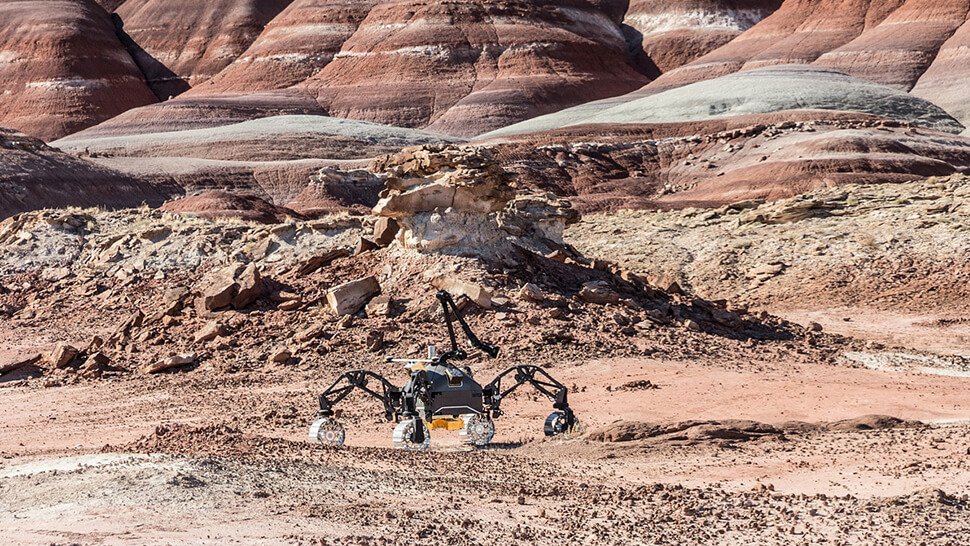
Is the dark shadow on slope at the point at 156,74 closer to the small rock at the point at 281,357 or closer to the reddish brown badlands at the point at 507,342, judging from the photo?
the reddish brown badlands at the point at 507,342

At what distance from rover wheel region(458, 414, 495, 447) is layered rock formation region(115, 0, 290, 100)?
10856cm

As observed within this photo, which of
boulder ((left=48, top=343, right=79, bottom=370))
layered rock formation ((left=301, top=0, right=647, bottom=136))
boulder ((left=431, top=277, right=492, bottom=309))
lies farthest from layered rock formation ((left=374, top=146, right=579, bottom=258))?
layered rock formation ((left=301, top=0, right=647, bottom=136))

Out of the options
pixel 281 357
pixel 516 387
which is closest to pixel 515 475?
pixel 516 387

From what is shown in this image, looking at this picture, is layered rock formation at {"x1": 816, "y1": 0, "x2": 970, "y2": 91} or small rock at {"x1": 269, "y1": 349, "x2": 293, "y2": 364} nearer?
small rock at {"x1": 269, "y1": 349, "x2": 293, "y2": 364}

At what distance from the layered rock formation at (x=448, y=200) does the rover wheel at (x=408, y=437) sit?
26.4ft

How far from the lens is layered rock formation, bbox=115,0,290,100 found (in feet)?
394

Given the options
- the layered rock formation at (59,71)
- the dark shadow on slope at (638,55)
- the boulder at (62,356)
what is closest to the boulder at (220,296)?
the boulder at (62,356)

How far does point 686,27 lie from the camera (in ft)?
381

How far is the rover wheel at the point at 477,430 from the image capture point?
43.3ft

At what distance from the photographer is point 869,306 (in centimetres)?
2834

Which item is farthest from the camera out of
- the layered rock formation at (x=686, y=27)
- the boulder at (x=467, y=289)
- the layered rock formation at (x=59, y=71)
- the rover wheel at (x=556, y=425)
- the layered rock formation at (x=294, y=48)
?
the layered rock formation at (x=686, y=27)

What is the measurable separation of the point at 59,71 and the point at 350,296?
96.5 metres

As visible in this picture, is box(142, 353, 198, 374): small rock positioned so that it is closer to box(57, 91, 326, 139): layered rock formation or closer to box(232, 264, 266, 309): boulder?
box(232, 264, 266, 309): boulder

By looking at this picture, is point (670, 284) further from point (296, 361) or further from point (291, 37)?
point (291, 37)
